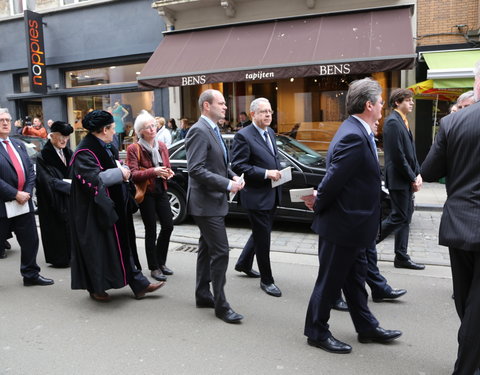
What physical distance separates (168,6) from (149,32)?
1.30 m

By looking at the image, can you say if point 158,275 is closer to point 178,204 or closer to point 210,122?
point 210,122

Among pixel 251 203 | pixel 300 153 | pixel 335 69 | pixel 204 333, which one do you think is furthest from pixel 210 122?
pixel 335 69

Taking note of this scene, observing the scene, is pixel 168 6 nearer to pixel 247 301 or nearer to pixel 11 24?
pixel 11 24

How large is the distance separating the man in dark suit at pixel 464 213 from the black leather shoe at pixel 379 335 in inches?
28.9

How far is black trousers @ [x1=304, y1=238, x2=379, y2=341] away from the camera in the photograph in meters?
3.25

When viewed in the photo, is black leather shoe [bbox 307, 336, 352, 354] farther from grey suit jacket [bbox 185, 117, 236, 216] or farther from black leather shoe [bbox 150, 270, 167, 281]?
black leather shoe [bbox 150, 270, 167, 281]

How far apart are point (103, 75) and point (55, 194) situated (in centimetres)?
1059

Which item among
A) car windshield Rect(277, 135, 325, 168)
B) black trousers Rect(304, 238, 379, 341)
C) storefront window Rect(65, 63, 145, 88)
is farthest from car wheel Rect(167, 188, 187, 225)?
storefront window Rect(65, 63, 145, 88)

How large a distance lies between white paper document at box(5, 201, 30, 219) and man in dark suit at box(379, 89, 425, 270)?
13.3 ft

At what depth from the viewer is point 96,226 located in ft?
14.1

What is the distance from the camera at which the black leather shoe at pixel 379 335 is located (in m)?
3.45

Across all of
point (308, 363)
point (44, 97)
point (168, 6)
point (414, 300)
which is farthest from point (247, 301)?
point (44, 97)

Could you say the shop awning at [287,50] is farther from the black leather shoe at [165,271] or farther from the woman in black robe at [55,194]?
the black leather shoe at [165,271]

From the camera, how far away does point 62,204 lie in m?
5.54
